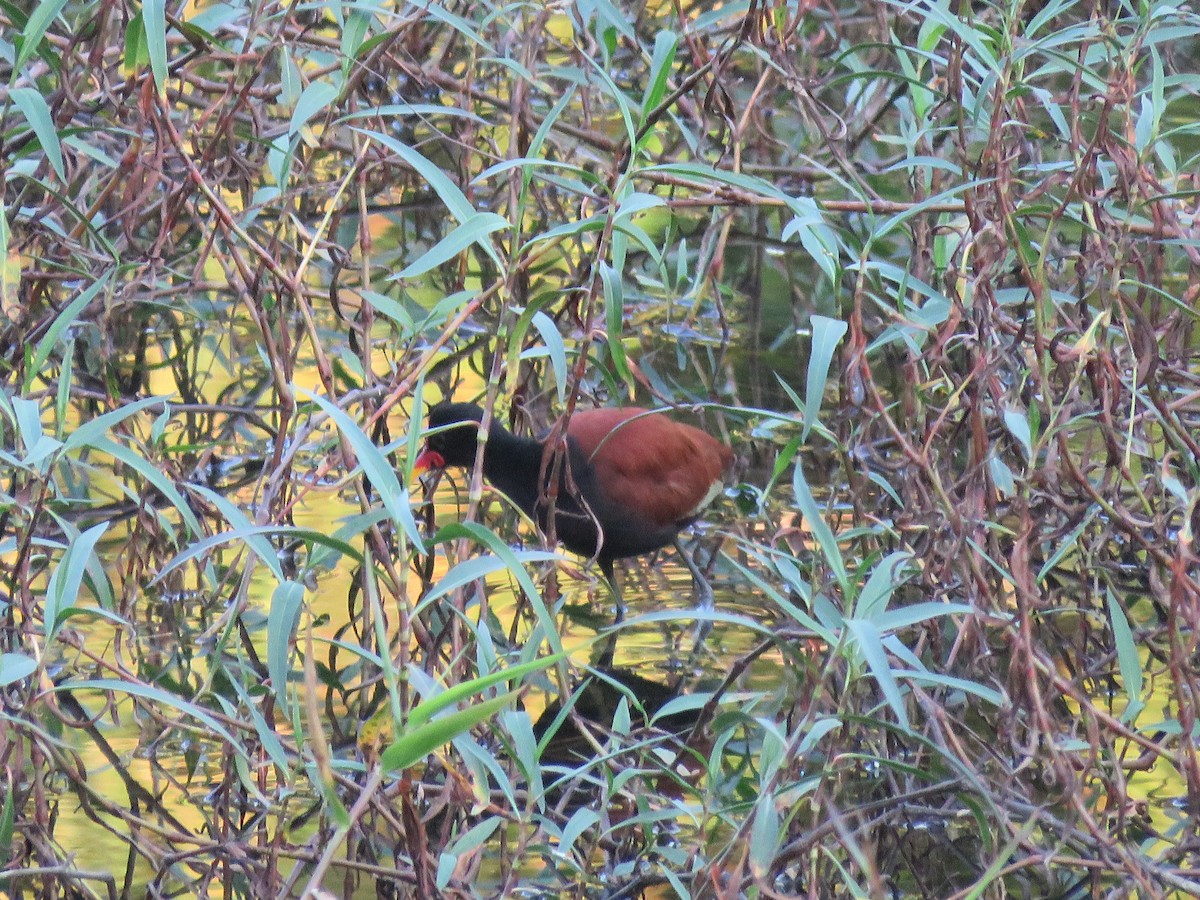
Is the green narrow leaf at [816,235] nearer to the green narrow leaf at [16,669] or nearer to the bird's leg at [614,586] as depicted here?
the green narrow leaf at [16,669]

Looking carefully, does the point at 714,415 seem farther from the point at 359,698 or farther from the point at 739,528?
the point at 359,698

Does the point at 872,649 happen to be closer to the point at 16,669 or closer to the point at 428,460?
the point at 16,669

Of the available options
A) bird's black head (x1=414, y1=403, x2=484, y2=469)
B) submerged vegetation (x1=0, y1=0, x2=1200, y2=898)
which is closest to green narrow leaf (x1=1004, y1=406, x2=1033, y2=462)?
submerged vegetation (x1=0, y1=0, x2=1200, y2=898)

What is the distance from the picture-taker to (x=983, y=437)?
8.04 feet

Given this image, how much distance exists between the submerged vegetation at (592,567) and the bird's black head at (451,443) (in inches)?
7.8

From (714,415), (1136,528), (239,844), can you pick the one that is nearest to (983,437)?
(1136,528)

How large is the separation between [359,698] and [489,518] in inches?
42.3

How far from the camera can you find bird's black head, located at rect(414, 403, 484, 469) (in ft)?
11.8

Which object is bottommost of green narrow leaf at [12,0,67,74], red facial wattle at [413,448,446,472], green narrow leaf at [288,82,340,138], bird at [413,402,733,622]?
bird at [413,402,733,622]

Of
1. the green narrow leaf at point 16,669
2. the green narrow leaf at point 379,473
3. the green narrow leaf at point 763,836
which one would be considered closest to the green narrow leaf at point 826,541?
the green narrow leaf at point 763,836

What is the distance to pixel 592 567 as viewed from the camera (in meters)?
4.12

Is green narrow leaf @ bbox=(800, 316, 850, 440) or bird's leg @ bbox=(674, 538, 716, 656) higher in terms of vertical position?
green narrow leaf @ bbox=(800, 316, 850, 440)

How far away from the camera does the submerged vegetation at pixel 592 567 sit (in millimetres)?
2021

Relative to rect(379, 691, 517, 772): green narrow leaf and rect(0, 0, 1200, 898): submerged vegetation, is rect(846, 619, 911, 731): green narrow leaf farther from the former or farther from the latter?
rect(379, 691, 517, 772): green narrow leaf
